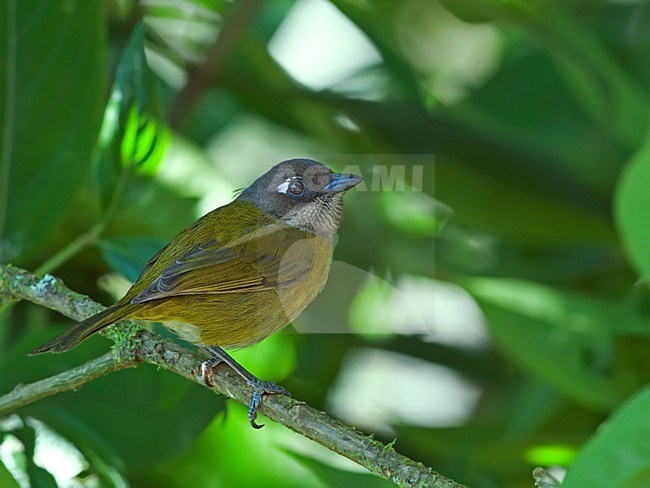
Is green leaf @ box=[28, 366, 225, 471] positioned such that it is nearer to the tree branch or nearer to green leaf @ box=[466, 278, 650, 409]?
the tree branch

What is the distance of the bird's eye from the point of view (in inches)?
63.1

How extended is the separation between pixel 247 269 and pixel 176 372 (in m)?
0.23

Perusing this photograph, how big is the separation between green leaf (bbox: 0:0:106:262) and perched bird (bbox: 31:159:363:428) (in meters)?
0.50

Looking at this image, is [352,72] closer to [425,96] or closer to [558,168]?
[425,96]

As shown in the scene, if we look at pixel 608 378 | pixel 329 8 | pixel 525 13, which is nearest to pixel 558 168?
pixel 525 13

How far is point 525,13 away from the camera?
2916 mm

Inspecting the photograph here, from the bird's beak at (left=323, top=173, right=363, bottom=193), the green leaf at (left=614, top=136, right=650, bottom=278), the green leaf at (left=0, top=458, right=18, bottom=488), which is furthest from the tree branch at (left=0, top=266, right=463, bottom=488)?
the green leaf at (left=614, top=136, right=650, bottom=278)

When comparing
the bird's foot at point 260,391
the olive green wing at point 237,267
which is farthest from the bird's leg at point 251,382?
the olive green wing at point 237,267

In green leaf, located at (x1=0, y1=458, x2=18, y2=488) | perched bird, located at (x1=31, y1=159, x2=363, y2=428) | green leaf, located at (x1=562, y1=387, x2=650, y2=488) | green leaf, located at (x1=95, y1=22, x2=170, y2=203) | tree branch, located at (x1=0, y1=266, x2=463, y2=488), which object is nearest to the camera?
green leaf, located at (x1=562, y1=387, x2=650, y2=488)

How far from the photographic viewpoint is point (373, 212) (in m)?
3.00

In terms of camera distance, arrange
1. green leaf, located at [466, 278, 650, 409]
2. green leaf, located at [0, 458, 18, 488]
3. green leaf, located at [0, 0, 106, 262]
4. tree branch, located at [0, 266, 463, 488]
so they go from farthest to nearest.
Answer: green leaf, located at [466, 278, 650, 409]
green leaf, located at [0, 0, 106, 262]
green leaf, located at [0, 458, 18, 488]
tree branch, located at [0, 266, 463, 488]

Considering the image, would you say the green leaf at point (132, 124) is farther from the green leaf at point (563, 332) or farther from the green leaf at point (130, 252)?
the green leaf at point (563, 332)

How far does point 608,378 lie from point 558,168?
Answer: 30.8 inches

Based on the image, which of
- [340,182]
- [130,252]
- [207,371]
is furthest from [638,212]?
[130,252]
